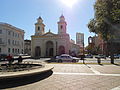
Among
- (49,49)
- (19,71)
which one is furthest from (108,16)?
(49,49)

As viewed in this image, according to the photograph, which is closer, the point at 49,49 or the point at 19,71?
the point at 19,71

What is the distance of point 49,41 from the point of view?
61062 millimetres

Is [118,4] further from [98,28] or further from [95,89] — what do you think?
[95,89]

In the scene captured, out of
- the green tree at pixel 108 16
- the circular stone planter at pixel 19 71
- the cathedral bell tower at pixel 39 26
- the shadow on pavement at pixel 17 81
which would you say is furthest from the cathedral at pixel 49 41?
the shadow on pavement at pixel 17 81

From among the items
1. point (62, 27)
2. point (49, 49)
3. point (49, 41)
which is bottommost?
point (49, 49)

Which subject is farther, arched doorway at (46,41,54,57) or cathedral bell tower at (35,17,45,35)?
cathedral bell tower at (35,17,45,35)

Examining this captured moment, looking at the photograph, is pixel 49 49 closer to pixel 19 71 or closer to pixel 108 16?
pixel 108 16

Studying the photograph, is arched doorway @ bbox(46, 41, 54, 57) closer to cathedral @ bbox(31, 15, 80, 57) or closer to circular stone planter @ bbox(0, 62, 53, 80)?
cathedral @ bbox(31, 15, 80, 57)

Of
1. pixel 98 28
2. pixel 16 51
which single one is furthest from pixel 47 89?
pixel 16 51

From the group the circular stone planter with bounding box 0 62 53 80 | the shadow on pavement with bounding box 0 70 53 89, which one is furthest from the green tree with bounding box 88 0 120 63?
the shadow on pavement with bounding box 0 70 53 89

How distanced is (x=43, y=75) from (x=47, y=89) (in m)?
3.15

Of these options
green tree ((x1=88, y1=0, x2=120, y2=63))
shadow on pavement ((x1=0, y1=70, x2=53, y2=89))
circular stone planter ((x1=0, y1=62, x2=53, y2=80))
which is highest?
green tree ((x1=88, y1=0, x2=120, y2=63))

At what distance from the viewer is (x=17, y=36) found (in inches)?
2662

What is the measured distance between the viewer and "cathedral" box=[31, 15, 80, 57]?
58.3 meters
